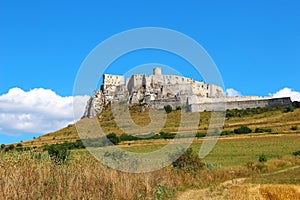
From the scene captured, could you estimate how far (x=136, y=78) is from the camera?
322 feet

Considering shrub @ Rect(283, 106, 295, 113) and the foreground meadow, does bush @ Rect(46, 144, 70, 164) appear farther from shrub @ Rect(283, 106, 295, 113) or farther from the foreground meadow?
shrub @ Rect(283, 106, 295, 113)

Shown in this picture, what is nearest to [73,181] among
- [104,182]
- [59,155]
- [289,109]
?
[104,182]

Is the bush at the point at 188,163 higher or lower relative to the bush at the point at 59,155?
lower

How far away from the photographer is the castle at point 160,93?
85875 millimetres

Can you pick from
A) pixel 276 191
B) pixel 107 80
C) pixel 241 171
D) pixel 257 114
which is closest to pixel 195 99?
pixel 257 114

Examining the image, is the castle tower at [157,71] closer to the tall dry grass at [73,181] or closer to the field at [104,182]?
the field at [104,182]

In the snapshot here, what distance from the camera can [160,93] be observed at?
3652 inches

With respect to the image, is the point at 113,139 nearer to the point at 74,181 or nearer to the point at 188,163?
the point at 188,163

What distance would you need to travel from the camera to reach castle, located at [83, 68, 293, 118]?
3381 inches

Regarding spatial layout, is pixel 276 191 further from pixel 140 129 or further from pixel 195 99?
pixel 195 99

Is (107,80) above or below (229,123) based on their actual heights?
above

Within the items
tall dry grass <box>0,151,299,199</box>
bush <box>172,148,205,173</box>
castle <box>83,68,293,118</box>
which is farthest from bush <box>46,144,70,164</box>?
castle <box>83,68,293,118</box>

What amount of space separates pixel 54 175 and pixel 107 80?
305 feet

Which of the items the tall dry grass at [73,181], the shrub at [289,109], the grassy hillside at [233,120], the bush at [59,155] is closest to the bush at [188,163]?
the tall dry grass at [73,181]
